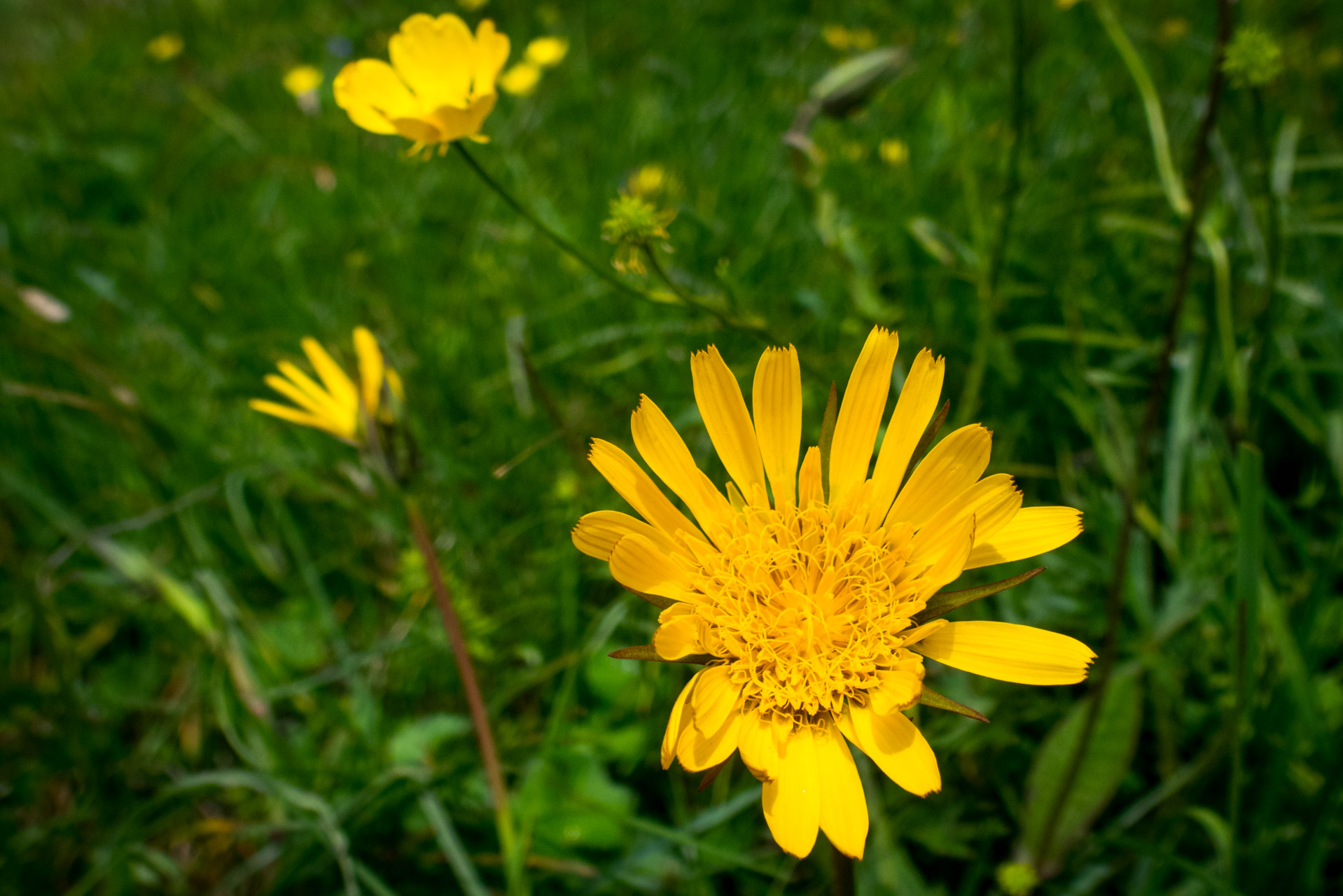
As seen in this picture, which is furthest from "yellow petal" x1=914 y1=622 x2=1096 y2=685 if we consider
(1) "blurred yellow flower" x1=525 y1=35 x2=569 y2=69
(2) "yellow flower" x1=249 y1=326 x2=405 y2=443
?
(1) "blurred yellow flower" x1=525 y1=35 x2=569 y2=69

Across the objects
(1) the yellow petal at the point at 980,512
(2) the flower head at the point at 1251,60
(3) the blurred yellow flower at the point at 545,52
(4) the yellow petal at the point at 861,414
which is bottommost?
(1) the yellow petal at the point at 980,512

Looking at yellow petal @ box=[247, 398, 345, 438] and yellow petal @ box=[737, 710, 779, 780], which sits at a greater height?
yellow petal @ box=[247, 398, 345, 438]

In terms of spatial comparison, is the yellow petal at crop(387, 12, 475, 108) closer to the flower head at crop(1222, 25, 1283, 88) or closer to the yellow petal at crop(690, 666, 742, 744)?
the yellow petal at crop(690, 666, 742, 744)

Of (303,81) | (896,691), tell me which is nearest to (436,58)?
(896,691)

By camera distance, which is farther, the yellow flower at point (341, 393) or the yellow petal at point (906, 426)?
the yellow flower at point (341, 393)

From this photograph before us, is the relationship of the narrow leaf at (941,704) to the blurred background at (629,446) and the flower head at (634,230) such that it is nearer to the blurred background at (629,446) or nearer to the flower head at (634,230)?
the blurred background at (629,446)

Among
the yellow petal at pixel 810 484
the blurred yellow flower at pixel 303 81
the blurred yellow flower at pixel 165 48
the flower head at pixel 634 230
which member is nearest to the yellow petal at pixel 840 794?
the yellow petal at pixel 810 484

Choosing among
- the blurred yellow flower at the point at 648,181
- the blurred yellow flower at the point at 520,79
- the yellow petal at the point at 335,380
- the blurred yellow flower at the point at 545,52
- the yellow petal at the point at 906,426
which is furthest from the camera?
the blurred yellow flower at the point at 545,52
